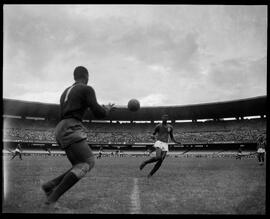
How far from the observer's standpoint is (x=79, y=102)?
203 inches

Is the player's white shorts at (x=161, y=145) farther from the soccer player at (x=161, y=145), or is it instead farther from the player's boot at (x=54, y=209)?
the player's boot at (x=54, y=209)

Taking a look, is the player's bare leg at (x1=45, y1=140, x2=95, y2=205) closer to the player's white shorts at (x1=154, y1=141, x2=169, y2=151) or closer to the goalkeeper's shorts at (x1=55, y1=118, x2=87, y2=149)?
the goalkeeper's shorts at (x1=55, y1=118, x2=87, y2=149)

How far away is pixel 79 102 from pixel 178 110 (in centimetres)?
4649

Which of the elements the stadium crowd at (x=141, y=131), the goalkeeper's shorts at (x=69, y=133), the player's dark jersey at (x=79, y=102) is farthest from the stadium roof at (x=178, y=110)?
the goalkeeper's shorts at (x=69, y=133)

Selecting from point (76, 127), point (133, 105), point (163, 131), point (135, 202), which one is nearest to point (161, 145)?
point (163, 131)

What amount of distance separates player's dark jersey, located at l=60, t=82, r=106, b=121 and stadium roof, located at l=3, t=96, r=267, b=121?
40816 mm

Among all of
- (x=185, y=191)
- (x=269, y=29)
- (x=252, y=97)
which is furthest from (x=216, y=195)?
(x=252, y=97)

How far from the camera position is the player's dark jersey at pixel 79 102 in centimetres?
511

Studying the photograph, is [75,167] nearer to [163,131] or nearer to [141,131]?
[163,131]

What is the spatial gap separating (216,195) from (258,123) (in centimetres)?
4453

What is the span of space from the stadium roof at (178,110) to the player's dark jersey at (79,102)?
134ft

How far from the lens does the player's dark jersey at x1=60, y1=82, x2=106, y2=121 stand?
5105 mm
